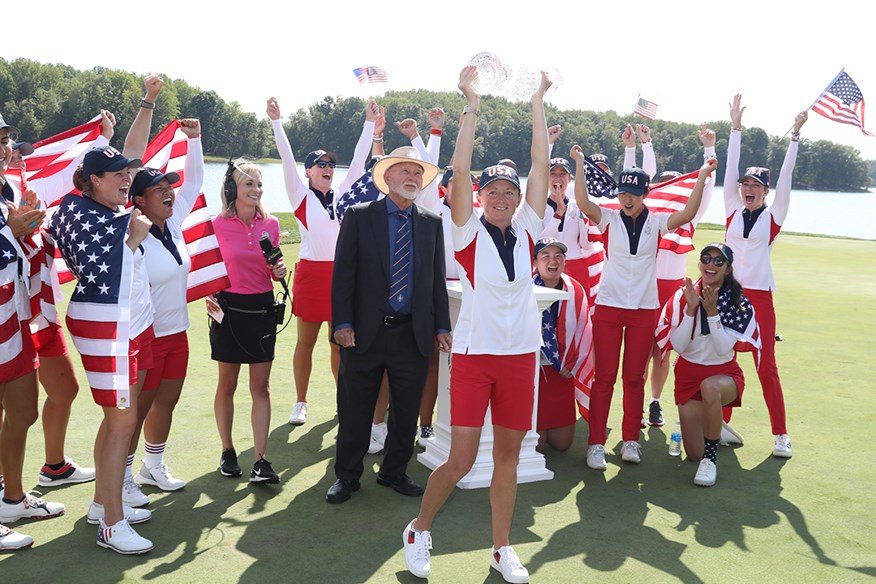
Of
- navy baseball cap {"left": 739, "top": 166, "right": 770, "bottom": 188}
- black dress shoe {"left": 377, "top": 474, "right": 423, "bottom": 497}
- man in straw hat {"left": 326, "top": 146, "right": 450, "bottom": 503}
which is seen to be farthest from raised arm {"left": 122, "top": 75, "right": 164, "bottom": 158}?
navy baseball cap {"left": 739, "top": 166, "right": 770, "bottom": 188}

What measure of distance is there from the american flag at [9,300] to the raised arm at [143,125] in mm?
1015

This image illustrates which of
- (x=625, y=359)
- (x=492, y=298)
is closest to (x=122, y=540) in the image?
(x=492, y=298)

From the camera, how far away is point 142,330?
4395 mm

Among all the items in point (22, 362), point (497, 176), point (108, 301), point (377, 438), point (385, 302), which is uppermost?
point (497, 176)

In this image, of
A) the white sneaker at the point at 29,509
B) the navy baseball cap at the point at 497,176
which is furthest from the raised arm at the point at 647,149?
the white sneaker at the point at 29,509

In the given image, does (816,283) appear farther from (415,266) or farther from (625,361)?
(415,266)

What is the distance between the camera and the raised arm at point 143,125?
16.3 feet

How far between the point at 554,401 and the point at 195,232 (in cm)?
288

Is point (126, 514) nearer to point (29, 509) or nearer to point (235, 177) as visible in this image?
point (29, 509)

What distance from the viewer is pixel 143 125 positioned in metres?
5.04

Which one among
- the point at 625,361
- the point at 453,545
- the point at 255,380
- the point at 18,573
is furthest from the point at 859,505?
the point at 18,573

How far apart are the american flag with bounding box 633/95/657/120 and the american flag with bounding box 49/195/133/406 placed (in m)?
6.93

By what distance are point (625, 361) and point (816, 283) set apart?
10500 mm

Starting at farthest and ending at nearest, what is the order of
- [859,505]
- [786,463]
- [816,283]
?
[816,283] < [786,463] < [859,505]
